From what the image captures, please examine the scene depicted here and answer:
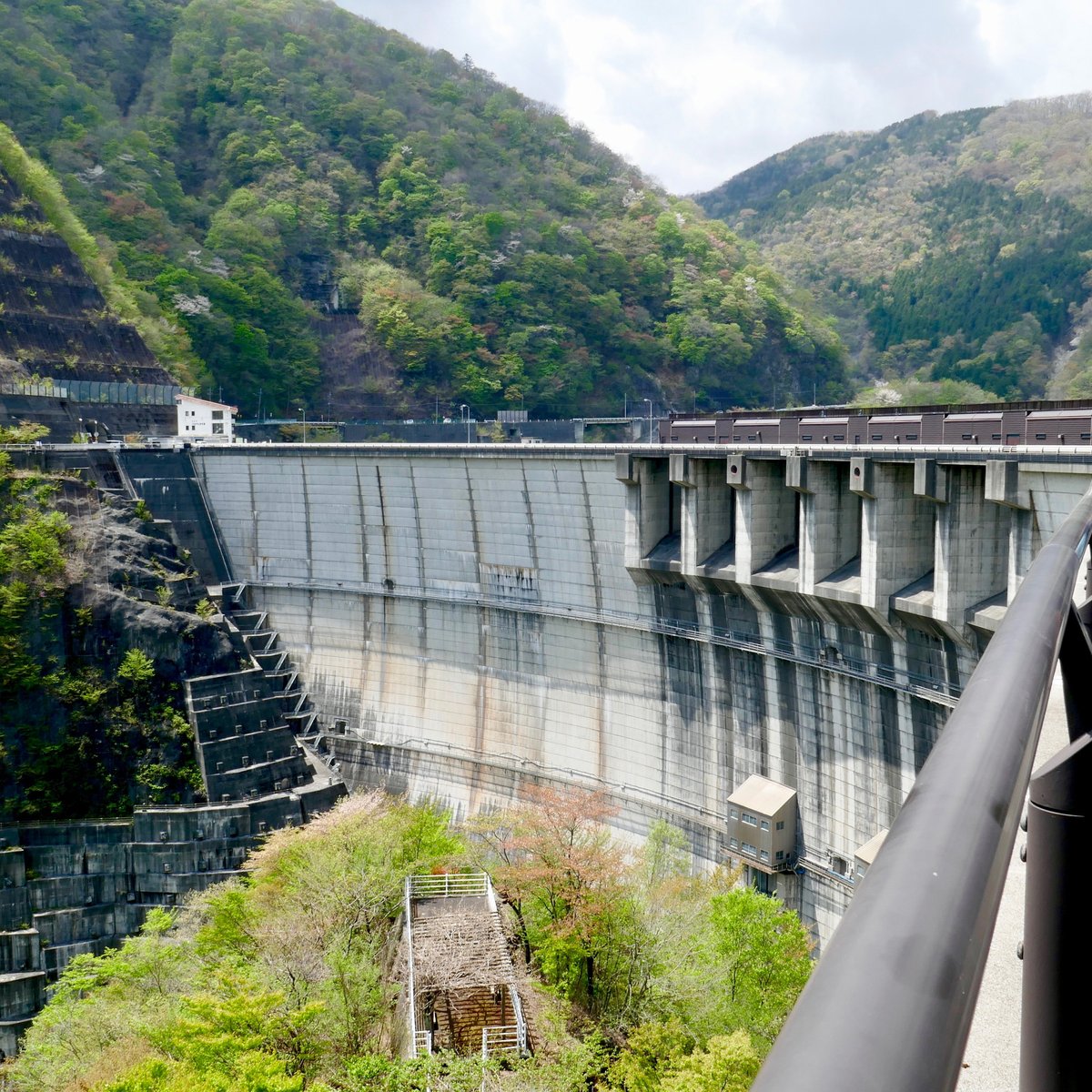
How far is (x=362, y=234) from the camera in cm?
6178

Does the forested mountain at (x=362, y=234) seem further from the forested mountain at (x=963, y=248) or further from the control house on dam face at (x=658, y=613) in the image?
the control house on dam face at (x=658, y=613)

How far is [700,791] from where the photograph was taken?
82.5 ft

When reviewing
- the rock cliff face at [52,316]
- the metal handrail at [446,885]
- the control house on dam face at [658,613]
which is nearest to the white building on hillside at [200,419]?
the rock cliff face at [52,316]

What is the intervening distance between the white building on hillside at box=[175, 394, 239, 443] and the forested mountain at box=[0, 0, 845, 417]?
30.9 feet

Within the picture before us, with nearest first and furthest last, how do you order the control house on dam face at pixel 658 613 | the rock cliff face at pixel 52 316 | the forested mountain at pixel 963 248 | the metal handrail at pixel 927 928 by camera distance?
1. the metal handrail at pixel 927 928
2. the control house on dam face at pixel 658 613
3. the rock cliff face at pixel 52 316
4. the forested mountain at pixel 963 248

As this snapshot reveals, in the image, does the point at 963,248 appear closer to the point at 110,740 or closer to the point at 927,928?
the point at 110,740

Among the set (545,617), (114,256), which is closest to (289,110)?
(114,256)

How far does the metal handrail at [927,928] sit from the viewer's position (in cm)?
98

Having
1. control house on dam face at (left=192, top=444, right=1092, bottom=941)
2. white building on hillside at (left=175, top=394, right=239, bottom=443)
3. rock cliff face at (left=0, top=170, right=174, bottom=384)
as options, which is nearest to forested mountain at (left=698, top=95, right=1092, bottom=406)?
control house on dam face at (left=192, top=444, right=1092, bottom=941)

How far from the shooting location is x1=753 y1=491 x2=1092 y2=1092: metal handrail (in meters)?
0.98

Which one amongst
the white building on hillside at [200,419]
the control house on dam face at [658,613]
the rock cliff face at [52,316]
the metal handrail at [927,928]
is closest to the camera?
the metal handrail at [927,928]

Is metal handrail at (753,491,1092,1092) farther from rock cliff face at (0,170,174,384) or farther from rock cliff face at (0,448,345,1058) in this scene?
rock cliff face at (0,170,174,384)

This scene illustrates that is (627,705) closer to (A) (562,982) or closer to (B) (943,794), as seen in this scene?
(A) (562,982)

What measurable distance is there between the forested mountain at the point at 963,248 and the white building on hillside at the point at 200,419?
5427 cm
